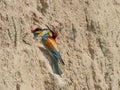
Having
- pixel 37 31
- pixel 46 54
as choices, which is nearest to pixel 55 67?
pixel 46 54

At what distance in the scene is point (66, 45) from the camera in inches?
179

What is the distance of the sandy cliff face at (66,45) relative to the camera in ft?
12.6

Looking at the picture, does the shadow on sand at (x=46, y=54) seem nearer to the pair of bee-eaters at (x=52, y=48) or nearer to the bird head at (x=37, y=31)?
the pair of bee-eaters at (x=52, y=48)

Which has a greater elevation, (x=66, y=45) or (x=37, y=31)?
(x=37, y=31)

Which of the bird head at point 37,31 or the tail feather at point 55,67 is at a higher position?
the bird head at point 37,31

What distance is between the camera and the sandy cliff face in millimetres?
3840

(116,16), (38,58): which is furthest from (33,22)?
(116,16)

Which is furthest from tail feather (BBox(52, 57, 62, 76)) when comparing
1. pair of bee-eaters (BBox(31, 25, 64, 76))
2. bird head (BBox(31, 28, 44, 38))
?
bird head (BBox(31, 28, 44, 38))

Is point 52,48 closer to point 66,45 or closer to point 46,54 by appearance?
point 46,54

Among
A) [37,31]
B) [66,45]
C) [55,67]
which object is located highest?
[37,31]

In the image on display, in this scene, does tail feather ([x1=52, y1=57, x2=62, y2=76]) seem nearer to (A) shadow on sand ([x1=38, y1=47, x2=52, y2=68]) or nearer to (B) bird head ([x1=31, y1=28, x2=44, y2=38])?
(A) shadow on sand ([x1=38, y1=47, x2=52, y2=68])

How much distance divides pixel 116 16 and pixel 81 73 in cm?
92

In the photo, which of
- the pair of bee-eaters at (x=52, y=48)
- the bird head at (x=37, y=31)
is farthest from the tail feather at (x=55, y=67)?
the bird head at (x=37, y=31)

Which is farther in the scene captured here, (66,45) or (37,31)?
(66,45)
